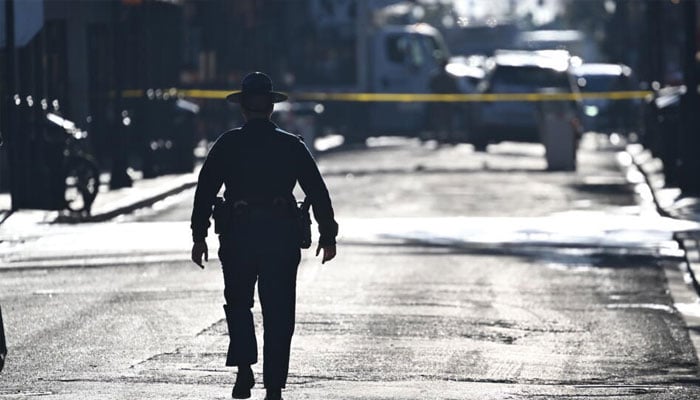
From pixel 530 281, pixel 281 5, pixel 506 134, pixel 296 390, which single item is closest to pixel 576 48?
pixel 281 5

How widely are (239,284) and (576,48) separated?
92.7 m

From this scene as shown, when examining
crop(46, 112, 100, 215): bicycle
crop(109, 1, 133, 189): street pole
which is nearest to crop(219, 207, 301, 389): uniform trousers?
crop(46, 112, 100, 215): bicycle

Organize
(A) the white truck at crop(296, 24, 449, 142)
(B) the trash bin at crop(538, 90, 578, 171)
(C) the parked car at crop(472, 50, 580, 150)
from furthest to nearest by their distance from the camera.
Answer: (A) the white truck at crop(296, 24, 449, 142), (C) the parked car at crop(472, 50, 580, 150), (B) the trash bin at crop(538, 90, 578, 171)

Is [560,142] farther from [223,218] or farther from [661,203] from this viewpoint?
[223,218]

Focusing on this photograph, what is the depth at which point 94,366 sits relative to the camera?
11.5 m

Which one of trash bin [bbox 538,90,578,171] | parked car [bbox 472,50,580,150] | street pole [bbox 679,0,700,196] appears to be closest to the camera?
street pole [bbox 679,0,700,196]

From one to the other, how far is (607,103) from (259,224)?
44703mm

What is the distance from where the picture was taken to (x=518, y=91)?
3947cm

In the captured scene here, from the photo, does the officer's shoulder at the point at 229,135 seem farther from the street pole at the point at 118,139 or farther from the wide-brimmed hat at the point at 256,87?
the street pole at the point at 118,139

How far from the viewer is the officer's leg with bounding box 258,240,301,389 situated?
32.4 ft

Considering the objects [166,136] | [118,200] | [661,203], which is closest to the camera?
[661,203]

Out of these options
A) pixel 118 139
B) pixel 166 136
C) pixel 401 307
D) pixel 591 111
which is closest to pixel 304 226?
pixel 401 307

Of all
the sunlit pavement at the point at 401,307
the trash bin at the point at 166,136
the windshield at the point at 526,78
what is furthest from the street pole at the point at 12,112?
the windshield at the point at 526,78

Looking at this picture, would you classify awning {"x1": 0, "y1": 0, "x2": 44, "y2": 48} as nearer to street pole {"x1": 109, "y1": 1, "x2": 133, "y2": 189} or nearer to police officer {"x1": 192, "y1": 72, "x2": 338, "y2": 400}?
street pole {"x1": 109, "y1": 1, "x2": 133, "y2": 189}
